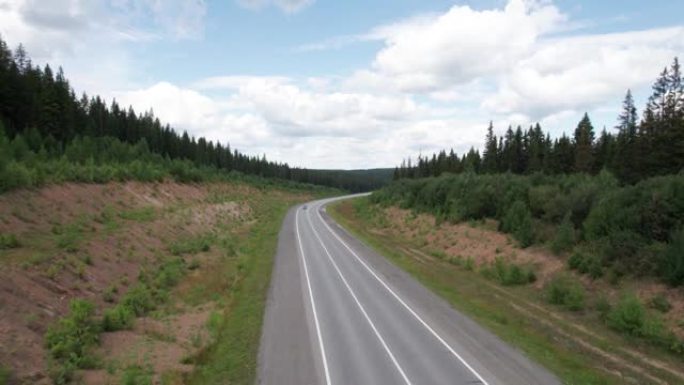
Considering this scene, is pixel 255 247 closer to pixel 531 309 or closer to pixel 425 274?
pixel 425 274

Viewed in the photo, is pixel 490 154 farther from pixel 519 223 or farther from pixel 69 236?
pixel 69 236

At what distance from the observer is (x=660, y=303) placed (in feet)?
64.6

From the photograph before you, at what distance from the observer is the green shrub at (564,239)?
91.0ft

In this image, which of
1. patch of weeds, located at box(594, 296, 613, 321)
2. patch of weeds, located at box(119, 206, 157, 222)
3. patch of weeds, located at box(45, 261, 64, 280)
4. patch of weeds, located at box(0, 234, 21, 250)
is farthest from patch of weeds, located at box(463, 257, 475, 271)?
patch of weeds, located at box(0, 234, 21, 250)

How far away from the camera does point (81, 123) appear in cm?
8081

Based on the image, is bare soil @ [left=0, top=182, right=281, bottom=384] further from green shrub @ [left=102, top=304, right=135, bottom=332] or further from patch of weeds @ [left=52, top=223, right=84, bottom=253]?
green shrub @ [left=102, top=304, right=135, bottom=332]

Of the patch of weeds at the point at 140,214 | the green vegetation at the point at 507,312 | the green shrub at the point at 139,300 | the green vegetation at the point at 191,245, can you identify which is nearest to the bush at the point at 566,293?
the green vegetation at the point at 507,312

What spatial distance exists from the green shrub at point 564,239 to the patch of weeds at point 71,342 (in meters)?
23.0

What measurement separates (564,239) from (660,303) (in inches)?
332

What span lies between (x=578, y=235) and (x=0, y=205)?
94.9ft

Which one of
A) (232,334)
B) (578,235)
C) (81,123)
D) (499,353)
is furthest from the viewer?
(81,123)

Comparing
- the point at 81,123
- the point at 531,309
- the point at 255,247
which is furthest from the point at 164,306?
the point at 81,123

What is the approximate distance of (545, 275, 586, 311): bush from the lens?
73.3 ft

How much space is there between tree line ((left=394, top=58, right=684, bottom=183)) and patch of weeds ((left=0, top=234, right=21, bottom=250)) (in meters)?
41.1
